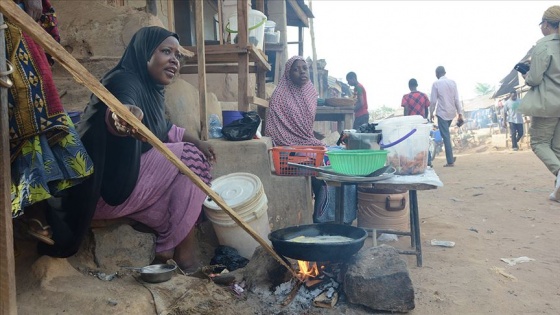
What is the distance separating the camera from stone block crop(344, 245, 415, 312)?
2.41 metres

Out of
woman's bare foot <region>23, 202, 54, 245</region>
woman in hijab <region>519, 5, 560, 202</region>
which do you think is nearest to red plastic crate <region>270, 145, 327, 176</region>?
woman's bare foot <region>23, 202, 54, 245</region>

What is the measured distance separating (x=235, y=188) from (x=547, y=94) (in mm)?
4172

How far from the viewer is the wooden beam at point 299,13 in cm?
1264

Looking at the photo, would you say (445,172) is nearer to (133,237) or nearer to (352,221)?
(352,221)

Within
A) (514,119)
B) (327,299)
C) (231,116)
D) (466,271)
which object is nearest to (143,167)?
(327,299)

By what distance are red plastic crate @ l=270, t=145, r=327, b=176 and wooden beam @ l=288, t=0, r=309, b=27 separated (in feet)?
32.3

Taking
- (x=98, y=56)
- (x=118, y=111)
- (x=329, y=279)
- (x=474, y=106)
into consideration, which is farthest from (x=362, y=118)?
(x=474, y=106)

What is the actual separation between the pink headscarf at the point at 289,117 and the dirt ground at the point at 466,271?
5.39ft

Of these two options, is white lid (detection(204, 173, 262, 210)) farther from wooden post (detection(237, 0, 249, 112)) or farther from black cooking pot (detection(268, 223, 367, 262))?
wooden post (detection(237, 0, 249, 112))

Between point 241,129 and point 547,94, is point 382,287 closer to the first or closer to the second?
point 241,129

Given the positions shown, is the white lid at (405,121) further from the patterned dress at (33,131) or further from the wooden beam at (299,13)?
the wooden beam at (299,13)

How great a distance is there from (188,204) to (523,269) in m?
2.70

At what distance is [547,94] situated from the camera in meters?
4.95

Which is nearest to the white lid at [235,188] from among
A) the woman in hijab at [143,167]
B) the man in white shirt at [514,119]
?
the woman in hijab at [143,167]
